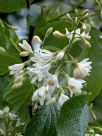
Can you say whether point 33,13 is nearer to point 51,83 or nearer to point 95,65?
point 95,65

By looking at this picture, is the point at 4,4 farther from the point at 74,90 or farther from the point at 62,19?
the point at 74,90

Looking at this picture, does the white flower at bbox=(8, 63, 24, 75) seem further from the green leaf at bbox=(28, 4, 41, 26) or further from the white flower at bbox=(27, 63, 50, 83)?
the green leaf at bbox=(28, 4, 41, 26)

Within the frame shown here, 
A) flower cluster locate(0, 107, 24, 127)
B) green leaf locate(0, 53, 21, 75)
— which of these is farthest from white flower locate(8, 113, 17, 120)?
green leaf locate(0, 53, 21, 75)

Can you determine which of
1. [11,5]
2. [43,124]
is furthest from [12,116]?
[11,5]

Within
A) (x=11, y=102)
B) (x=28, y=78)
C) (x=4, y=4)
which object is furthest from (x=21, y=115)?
(x=4, y=4)

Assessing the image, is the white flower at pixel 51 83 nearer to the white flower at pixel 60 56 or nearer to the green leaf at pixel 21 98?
the white flower at pixel 60 56
